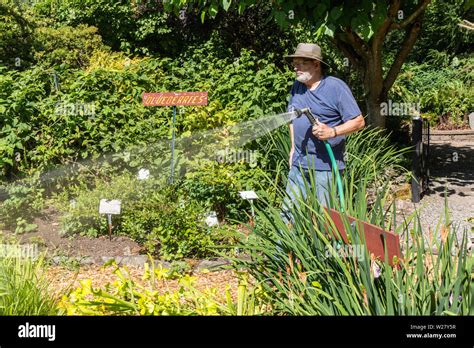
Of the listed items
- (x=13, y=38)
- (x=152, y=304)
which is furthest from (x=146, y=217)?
(x=13, y=38)

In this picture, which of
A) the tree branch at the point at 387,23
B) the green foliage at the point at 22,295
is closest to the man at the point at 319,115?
the green foliage at the point at 22,295

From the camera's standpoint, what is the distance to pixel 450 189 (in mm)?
7676

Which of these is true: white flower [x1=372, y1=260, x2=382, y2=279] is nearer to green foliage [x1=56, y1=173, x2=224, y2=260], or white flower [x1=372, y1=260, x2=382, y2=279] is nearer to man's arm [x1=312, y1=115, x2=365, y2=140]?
man's arm [x1=312, y1=115, x2=365, y2=140]

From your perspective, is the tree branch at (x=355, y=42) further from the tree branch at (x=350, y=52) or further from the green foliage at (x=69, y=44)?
the green foliage at (x=69, y=44)

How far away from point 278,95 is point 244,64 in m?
0.72

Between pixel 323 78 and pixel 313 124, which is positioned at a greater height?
pixel 323 78

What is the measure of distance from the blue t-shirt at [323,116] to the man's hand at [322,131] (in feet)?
0.49

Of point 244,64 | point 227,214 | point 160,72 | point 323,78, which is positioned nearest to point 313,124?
point 323,78

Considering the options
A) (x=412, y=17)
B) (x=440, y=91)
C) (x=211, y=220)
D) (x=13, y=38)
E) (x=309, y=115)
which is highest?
(x=13, y=38)

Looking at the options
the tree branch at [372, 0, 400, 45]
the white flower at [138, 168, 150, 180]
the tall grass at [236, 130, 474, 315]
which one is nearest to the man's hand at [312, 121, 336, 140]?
the tall grass at [236, 130, 474, 315]

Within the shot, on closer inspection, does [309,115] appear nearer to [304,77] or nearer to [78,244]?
[304,77]

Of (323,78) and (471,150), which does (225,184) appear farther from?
(471,150)

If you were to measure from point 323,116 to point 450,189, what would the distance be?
443 cm

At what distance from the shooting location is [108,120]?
648cm
